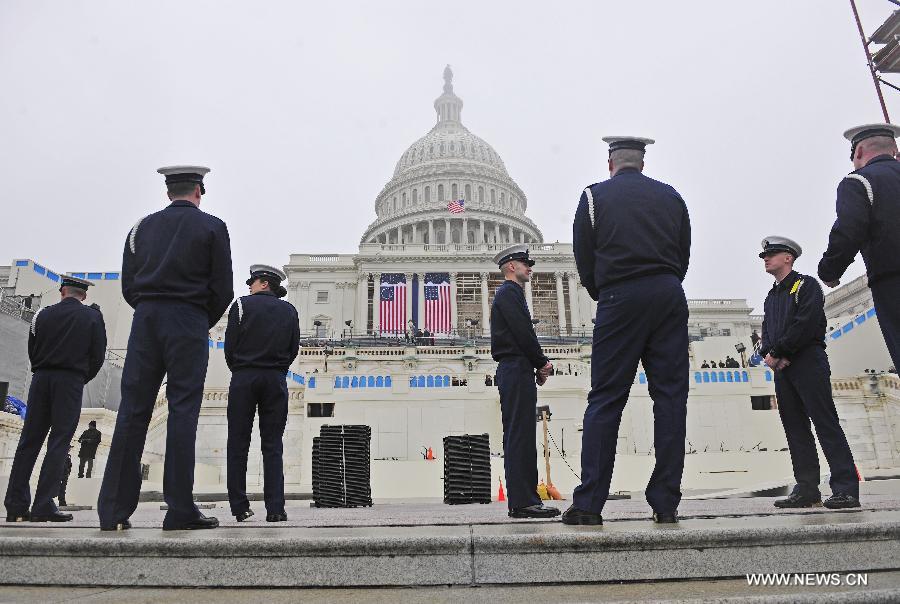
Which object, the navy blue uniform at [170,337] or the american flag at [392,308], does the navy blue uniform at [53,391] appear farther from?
the american flag at [392,308]

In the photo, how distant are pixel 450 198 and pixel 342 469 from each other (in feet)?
248

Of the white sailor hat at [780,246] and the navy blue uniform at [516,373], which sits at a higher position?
the white sailor hat at [780,246]

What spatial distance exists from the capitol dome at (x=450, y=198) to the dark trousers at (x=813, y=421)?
7142 cm

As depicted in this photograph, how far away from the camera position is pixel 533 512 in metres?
4.80

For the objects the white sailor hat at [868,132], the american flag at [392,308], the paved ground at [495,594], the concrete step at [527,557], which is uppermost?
the american flag at [392,308]

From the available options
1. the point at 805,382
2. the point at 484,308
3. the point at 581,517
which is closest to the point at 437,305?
the point at 484,308

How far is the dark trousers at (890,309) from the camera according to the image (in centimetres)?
440

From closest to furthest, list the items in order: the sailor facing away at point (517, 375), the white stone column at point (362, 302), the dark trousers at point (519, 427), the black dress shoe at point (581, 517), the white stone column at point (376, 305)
Result: the black dress shoe at point (581, 517), the dark trousers at point (519, 427), the sailor facing away at point (517, 375), the white stone column at point (376, 305), the white stone column at point (362, 302)

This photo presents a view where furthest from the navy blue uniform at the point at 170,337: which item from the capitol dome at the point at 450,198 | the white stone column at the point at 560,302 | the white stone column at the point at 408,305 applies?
the capitol dome at the point at 450,198

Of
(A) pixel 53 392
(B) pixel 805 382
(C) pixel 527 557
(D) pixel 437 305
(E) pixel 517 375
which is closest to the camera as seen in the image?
(C) pixel 527 557

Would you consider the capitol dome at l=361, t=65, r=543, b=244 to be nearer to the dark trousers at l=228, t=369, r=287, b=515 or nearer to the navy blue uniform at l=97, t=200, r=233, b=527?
the dark trousers at l=228, t=369, r=287, b=515

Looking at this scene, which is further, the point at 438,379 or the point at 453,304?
the point at 453,304

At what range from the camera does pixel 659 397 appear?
13.4ft

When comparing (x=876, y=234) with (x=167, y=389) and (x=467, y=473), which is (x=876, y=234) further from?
(x=467, y=473)
